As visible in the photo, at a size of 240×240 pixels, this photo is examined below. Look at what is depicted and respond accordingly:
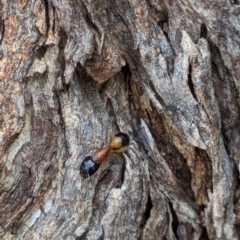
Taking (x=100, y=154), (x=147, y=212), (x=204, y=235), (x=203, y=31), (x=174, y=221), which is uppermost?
(x=203, y=31)

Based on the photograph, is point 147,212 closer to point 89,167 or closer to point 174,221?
point 174,221

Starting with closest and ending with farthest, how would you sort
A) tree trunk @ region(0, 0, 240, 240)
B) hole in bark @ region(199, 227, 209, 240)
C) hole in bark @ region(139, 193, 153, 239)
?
tree trunk @ region(0, 0, 240, 240), hole in bark @ region(139, 193, 153, 239), hole in bark @ region(199, 227, 209, 240)

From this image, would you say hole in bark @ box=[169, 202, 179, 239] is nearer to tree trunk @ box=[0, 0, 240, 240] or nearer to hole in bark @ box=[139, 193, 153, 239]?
tree trunk @ box=[0, 0, 240, 240]

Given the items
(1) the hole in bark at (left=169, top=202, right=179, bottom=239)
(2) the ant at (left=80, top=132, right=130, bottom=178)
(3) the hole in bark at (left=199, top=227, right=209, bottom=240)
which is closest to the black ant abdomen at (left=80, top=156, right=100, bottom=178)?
(2) the ant at (left=80, top=132, right=130, bottom=178)

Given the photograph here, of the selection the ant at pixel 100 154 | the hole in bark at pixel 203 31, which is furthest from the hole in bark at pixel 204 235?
the hole in bark at pixel 203 31

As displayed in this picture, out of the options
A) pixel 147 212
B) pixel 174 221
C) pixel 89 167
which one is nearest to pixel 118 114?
pixel 89 167
